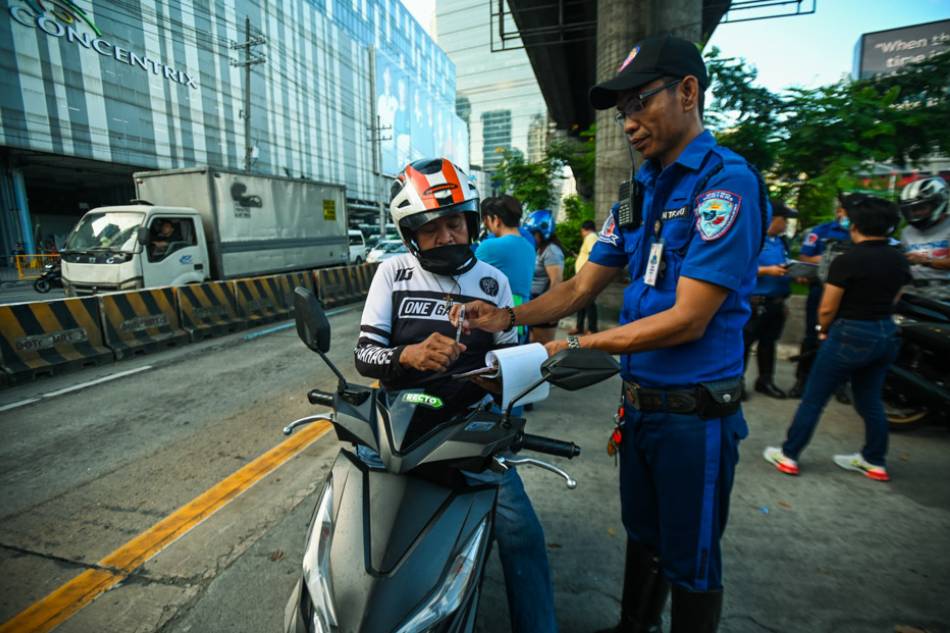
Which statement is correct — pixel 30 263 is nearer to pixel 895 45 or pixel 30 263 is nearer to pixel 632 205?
pixel 632 205

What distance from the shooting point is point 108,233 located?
8914 mm

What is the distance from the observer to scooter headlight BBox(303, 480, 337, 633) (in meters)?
1.11

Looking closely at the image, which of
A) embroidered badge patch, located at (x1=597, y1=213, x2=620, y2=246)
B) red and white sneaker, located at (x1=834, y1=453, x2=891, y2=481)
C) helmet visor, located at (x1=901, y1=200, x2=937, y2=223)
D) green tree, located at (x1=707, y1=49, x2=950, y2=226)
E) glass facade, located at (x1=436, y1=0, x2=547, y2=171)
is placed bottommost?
red and white sneaker, located at (x1=834, y1=453, x2=891, y2=481)

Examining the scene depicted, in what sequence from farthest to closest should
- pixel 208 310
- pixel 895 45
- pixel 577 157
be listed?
pixel 895 45 < pixel 577 157 < pixel 208 310

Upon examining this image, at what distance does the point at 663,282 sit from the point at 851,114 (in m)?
7.78

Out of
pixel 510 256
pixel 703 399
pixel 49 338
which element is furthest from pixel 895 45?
pixel 49 338

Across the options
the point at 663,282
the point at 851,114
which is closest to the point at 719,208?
the point at 663,282

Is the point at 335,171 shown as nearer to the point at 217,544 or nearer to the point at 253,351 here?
the point at 253,351

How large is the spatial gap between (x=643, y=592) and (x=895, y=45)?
3884 centimetres

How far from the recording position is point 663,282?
1.54m

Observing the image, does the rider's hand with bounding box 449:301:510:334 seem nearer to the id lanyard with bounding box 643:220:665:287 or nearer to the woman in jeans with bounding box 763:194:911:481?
the id lanyard with bounding box 643:220:665:287

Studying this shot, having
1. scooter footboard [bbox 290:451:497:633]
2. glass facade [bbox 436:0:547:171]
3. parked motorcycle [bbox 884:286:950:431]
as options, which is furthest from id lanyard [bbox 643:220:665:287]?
glass facade [bbox 436:0:547:171]

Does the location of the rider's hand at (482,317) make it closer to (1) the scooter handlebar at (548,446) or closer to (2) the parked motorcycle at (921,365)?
(1) the scooter handlebar at (548,446)

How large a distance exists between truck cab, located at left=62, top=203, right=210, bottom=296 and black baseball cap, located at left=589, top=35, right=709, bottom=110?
987 centimetres
